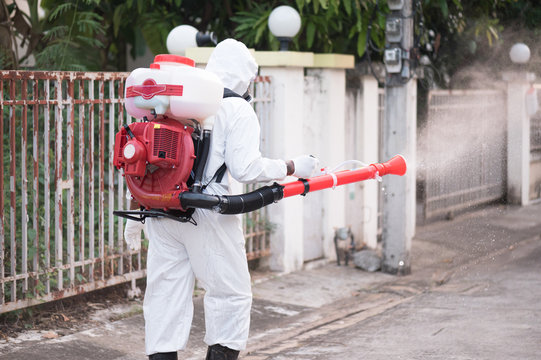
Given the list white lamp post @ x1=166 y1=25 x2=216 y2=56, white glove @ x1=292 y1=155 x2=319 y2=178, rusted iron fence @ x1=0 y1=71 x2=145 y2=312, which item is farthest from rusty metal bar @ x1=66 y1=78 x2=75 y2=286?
white glove @ x1=292 y1=155 x2=319 y2=178

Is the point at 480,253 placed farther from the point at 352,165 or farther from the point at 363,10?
the point at 363,10

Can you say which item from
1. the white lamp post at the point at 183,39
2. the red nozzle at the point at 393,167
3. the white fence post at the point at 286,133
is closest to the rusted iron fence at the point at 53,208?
the white lamp post at the point at 183,39

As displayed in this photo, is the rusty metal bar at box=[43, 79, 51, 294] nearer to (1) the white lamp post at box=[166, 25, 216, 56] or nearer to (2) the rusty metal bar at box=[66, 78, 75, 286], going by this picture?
(2) the rusty metal bar at box=[66, 78, 75, 286]

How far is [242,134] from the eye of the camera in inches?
185

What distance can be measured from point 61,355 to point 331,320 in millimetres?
2284

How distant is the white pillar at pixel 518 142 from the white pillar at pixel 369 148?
4.79 m

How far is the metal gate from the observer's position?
12.5m

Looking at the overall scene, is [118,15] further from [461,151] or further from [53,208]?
[461,151]

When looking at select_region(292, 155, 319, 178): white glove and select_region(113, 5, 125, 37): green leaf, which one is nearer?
select_region(292, 155, 319, 178): white glove

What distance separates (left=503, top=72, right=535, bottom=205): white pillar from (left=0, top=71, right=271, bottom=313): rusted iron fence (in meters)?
8.70

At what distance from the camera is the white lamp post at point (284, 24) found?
8711mm

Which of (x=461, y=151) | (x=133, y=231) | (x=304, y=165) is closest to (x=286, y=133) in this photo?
(x=133, y=231)

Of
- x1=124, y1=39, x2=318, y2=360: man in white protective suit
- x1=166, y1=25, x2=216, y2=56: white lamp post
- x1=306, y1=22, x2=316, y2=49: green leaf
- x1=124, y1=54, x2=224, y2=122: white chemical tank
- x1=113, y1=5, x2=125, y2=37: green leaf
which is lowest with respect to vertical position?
x1=124, y1=39, x2=318, y2=360: man in white protective suit

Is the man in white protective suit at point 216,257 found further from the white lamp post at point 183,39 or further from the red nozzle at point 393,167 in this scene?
the white lamp post at point 183,39
